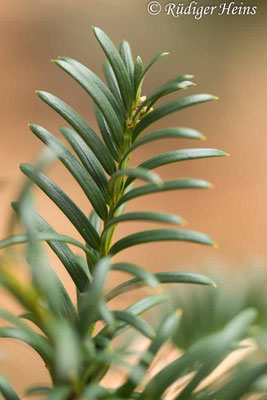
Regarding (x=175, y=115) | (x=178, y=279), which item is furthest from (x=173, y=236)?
(x=175, y=115)

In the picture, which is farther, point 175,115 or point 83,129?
point 175,115

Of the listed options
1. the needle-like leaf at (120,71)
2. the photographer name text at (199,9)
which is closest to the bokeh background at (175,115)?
the photographer name text at (199,9)

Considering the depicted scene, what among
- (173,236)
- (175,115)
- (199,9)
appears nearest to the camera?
(173,236)

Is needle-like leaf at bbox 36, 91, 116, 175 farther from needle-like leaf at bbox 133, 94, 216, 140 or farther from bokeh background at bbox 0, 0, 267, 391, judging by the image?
bokeh background at bbox 0, 0, 267, 391

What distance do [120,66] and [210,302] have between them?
1.56 ft

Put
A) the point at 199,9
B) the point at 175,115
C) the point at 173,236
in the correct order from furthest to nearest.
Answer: the point at 175,115 < the point at 199,9 < the point at 173,236

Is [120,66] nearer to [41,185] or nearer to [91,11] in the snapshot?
[41,185]

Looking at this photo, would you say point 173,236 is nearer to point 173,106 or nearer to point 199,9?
point 173,106

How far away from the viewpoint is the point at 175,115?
6.03 ft

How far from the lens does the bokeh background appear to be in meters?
1.78

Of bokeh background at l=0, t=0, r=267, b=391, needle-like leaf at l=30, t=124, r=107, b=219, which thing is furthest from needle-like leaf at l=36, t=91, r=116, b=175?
bokeh background at l=0, t=0, r=267, b=391

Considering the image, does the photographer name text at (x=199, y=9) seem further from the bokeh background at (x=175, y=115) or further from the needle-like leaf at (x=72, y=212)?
the needle-like leaf at (x=72, y=212)

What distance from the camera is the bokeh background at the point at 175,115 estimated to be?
178cm

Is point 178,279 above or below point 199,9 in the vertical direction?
below
